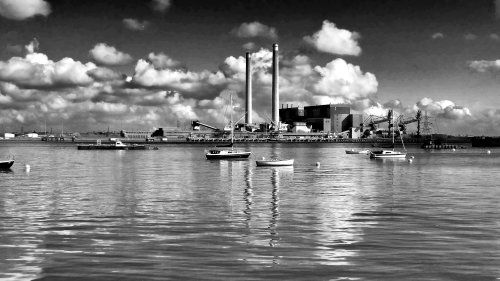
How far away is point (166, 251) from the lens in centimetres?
2417

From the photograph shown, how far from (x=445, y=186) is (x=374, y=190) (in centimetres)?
1037

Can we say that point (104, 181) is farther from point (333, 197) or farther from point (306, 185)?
point (333, 197)

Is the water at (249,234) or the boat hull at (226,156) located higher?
the boat hull at (226,156)

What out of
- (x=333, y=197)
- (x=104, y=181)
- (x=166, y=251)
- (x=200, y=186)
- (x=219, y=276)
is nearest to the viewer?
(x=219, y=276)

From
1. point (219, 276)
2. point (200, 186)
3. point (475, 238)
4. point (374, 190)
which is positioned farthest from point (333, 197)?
point (219, 276)

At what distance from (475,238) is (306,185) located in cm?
3377

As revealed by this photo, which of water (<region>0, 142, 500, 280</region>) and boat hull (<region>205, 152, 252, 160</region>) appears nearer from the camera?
water (<region>0, 142, 500, 280</region>)

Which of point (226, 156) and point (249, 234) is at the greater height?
point (226, 156)

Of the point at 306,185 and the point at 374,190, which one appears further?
the point at 306,185

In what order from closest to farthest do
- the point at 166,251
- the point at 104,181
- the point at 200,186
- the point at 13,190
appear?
1. the point at 166,251
2. the point at 13,190
3. the point at 200,186
4. the point at 104,181

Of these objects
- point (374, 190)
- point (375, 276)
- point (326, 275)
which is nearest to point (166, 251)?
point (326, 275)

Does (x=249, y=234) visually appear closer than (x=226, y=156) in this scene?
Yes

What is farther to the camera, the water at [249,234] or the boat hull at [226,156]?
the boat hull at [226,156]

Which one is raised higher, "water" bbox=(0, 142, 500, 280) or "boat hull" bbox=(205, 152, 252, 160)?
"boat hull" bbox=(205, 152, 252, 160)
